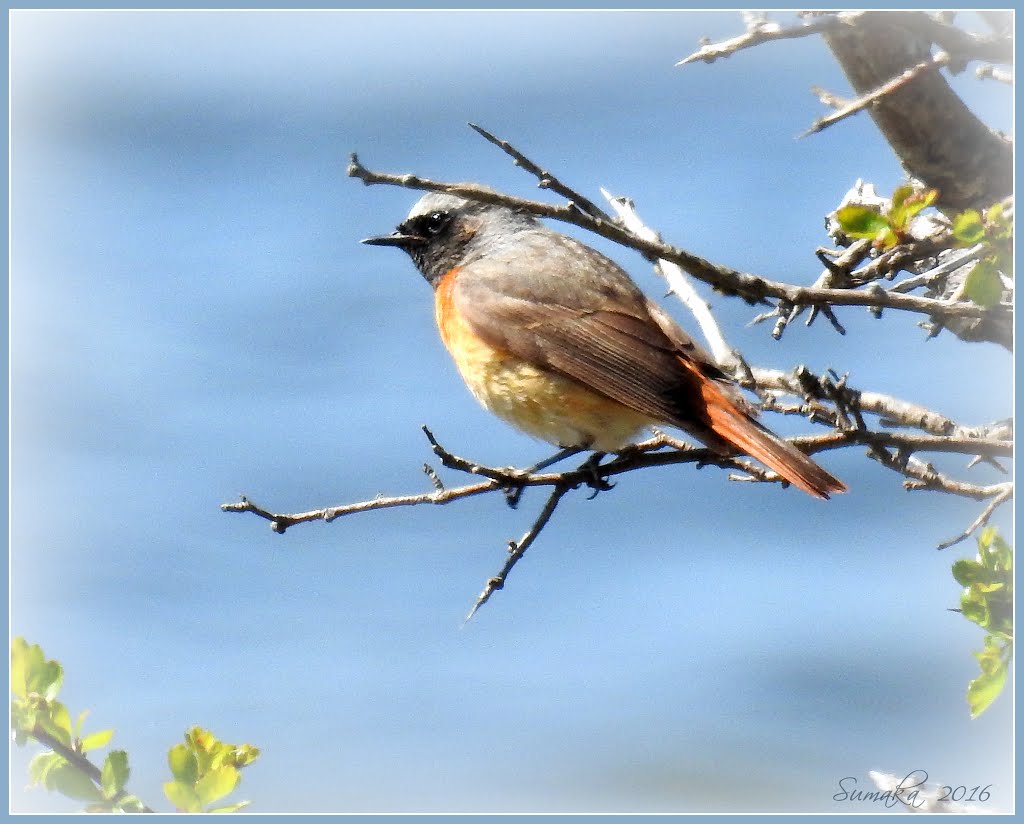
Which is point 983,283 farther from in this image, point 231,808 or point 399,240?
point 399,240

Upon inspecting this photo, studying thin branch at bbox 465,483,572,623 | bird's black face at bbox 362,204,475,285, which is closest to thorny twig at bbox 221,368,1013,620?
thin branch at bbox 465,483,572,623

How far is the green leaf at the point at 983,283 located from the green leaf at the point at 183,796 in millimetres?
2178

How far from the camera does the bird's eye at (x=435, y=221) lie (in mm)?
5465

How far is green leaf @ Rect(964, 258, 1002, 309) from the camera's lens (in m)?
2.73

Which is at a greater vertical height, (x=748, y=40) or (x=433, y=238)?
(x=433, y=238)

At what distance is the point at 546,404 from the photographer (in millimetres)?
4402

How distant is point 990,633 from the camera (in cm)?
290

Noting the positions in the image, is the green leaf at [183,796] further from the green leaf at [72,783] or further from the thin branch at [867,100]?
the thin branch at [867,100]

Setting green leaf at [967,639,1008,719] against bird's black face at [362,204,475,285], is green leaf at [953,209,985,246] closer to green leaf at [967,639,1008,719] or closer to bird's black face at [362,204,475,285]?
green leaf at [967,639,1008,719]

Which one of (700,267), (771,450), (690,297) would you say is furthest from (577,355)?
(700,267)

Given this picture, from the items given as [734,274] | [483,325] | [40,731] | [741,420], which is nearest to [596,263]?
[483,325]

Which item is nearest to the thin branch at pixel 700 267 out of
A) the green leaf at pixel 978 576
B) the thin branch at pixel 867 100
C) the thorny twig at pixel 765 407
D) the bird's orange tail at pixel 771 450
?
the thorny twig at pixel 765 407

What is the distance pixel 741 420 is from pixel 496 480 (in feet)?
3.22

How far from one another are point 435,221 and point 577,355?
4.61 ft
